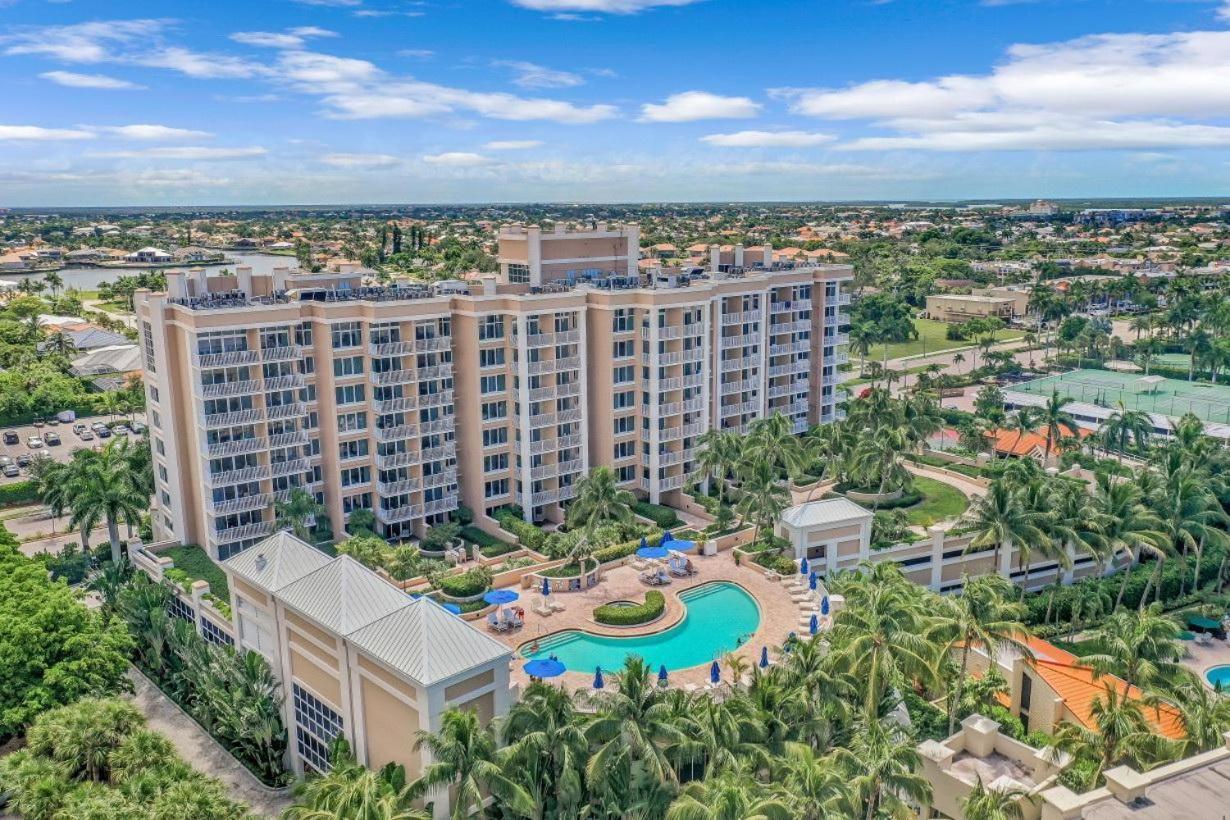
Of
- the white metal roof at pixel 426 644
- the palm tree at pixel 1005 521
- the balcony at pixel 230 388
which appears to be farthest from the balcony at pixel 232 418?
the palm tree at pixel 1005 521

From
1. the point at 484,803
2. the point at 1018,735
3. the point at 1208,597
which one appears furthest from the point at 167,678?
the point at 1208,597

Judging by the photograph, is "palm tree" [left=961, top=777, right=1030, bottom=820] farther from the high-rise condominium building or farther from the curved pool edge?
the high-rise condominium building

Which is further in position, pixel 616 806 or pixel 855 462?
pixel 855 462

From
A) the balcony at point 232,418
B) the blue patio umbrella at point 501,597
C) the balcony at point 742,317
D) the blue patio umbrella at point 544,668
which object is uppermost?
the balcony at point 742,317

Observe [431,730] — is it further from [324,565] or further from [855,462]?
[855,462]

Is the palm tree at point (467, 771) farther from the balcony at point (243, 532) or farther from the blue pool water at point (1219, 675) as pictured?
the blue pool water at point (1219, 675)

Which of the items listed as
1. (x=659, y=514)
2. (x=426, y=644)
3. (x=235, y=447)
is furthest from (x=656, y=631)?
(x=235, y=447)

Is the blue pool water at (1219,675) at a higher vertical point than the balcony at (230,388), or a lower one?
lower
